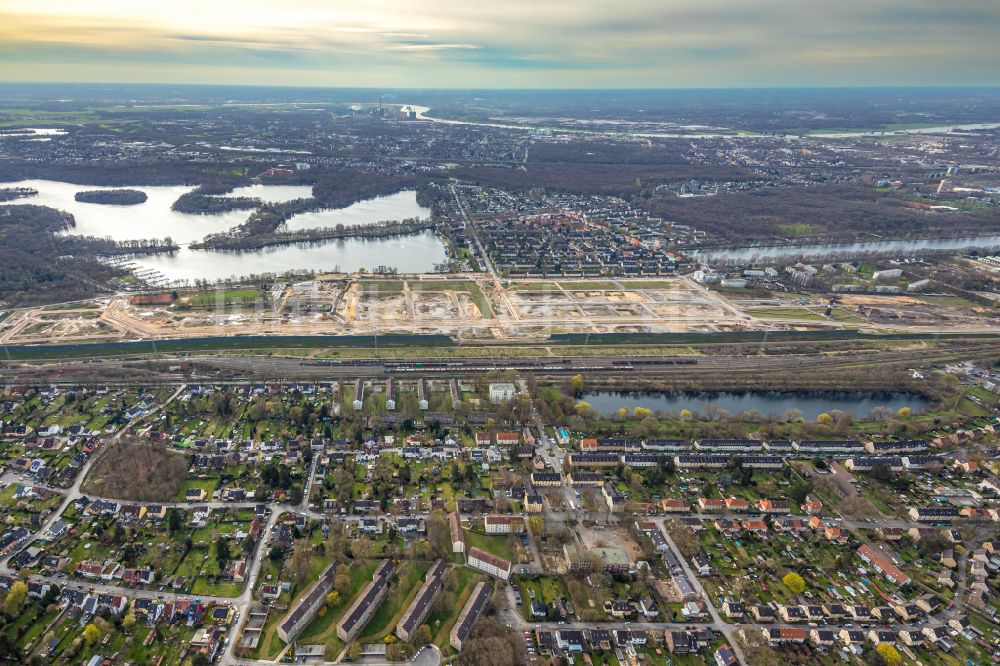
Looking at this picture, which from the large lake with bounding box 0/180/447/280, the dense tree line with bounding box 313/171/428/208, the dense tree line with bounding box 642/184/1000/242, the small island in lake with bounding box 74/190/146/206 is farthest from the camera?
the dense tree line with bounding box 313/171/428/208

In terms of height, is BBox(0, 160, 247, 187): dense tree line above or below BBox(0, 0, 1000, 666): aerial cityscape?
above

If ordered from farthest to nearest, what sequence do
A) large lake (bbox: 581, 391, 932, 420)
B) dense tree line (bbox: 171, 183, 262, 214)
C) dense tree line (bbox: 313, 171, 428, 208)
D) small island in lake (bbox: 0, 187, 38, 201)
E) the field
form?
1. dense tree line (bbox: 313, 171, 428, 208)
2. dense tree line (bbox: 171, 183, 262, 214)
3. small island in lake (bbox: 0, 187, 38, 201)
4. large lake (bbox: 581, 391, 932, 420)
5. the field

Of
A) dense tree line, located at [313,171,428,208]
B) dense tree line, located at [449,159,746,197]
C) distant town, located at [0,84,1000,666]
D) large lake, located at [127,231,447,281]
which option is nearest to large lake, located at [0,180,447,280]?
large lake, located at [127,231,447,281]

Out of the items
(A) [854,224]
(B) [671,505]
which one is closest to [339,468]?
(B) [671,505]

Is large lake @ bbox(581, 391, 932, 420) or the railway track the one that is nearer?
the railway track

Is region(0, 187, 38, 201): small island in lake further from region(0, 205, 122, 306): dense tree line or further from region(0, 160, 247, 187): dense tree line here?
region(0, 205, 122, 306): dense tree line

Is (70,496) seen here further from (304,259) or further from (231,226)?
(231,226)

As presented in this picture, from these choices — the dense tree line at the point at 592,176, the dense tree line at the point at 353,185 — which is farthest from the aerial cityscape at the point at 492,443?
the dense tree line at the point at 592,176
